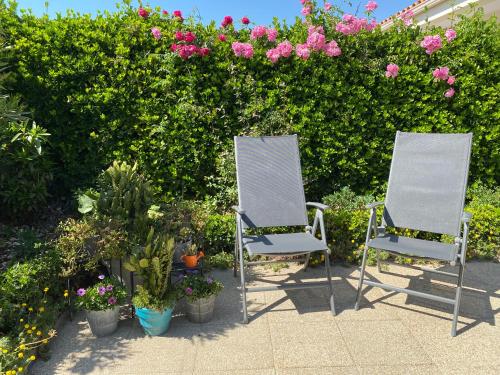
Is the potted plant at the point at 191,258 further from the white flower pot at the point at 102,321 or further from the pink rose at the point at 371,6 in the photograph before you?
the pink rose at the point at 371,6

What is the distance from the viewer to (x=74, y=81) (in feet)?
13.9

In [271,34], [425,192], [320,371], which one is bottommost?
[320,371]

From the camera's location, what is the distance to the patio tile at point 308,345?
238cm

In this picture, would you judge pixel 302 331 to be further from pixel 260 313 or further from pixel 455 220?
pixel 455 220

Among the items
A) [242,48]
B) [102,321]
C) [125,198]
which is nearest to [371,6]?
[242,48]

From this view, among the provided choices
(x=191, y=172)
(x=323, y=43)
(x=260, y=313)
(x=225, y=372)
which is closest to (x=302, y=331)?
(x=260, y=313)

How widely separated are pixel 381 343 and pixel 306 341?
0.52m

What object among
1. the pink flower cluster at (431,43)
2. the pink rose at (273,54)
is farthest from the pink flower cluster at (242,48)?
the pink flower cluster at (431,43)

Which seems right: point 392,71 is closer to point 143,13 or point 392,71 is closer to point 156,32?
point 156,32

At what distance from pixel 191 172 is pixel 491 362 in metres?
3.45

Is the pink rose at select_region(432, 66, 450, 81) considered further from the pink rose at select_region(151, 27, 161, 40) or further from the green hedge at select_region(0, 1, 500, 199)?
the pink rose at select_region(151, 27, 161, 40)

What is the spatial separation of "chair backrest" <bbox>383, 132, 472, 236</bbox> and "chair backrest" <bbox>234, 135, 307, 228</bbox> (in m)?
0.88

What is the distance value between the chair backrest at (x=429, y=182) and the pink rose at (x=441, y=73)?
1.64 m

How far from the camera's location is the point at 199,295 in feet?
9.15
